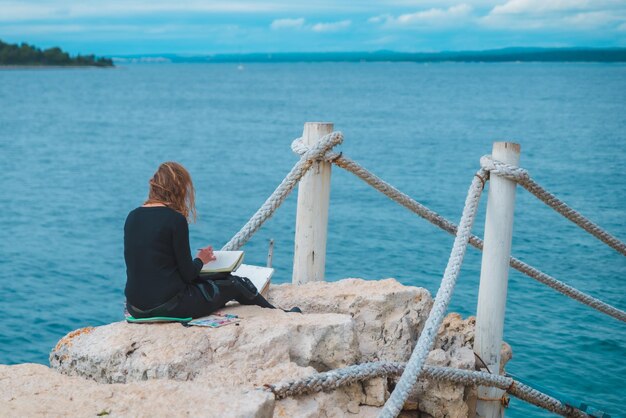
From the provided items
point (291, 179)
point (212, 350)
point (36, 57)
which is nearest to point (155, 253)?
point (212, 350)

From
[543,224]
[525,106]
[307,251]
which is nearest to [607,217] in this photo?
[543,224]

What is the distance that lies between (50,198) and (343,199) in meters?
8.42

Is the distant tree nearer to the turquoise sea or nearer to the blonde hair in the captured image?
the turquoise sea

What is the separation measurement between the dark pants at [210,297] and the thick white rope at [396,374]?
967 mm

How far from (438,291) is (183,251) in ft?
5.90

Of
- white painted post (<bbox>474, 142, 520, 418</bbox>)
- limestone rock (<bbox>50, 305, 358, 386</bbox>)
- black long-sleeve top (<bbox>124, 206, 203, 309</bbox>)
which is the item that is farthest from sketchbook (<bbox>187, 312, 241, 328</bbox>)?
→ white painted post (<bbox>474, 142, 520, 418</bbox>)

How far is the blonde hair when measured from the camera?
5062 mm

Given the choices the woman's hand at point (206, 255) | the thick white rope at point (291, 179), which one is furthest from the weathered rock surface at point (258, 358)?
the thick white rope at point (291, 179)

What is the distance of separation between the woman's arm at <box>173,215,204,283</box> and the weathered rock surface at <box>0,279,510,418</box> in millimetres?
343

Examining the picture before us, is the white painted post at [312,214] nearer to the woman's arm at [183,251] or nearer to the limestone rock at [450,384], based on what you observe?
the limestone rock at [450,384]

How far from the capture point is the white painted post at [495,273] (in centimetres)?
575

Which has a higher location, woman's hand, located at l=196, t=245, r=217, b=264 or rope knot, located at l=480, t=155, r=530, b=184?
rope knot, located at l=480, t=155, r=530, b=184

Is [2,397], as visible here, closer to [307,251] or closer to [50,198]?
[307,251]

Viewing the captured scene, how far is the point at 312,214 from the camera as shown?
621 cm
